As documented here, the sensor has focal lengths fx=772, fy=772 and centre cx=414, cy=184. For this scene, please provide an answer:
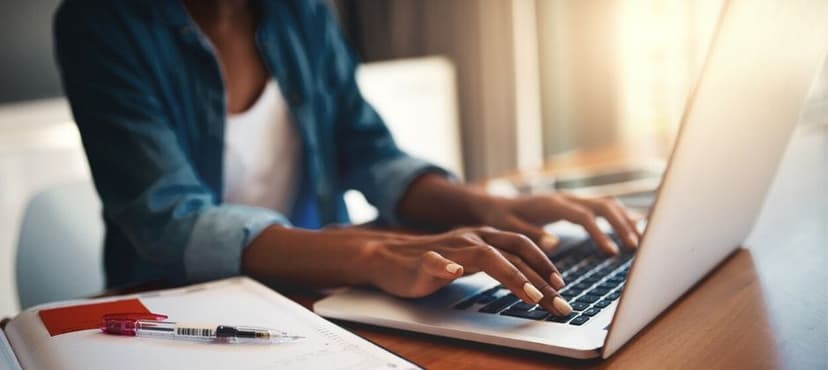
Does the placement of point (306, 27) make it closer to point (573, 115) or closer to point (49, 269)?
point (49, 269)

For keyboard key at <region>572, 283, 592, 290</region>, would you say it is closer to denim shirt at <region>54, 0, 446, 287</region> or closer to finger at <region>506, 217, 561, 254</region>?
finger at <region>506, 217, 561, 254</region>

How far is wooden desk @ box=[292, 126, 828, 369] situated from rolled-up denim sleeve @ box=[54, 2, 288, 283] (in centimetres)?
11

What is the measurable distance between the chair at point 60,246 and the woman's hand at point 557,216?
0.62 meters

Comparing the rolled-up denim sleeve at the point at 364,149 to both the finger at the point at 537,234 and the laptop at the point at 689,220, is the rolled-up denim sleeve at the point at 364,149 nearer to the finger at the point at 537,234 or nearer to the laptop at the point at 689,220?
the finger at the point at 537,234

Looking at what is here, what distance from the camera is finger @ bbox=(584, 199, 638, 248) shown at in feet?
2.62

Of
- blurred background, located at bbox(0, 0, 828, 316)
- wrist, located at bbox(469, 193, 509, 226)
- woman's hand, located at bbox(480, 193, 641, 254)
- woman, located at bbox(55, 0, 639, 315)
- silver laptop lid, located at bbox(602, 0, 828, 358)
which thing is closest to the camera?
silver laptop lid, located at bbox(602, 0, 828, 358)

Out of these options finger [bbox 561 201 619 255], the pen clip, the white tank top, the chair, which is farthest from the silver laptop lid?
the chair

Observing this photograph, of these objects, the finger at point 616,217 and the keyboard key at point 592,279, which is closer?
the keyboard key at point 592,279

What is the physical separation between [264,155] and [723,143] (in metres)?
0.75

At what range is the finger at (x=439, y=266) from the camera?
2.01 feet

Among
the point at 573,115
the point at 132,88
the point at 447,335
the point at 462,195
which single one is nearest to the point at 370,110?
the point at 462,195

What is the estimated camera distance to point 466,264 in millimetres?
635

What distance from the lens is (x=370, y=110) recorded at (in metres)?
1.25

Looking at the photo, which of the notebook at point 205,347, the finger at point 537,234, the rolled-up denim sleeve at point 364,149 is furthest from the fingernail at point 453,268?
the rolled-up denim sleeve at point 364,149
